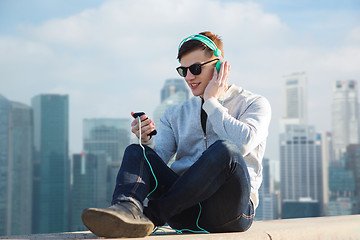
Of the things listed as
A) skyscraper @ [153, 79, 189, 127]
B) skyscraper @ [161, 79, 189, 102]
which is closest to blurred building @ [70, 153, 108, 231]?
skyscraper @ [153, 79, 189, 127]

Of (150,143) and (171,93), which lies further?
(171,93)

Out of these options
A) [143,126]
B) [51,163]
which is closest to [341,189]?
[51,163]

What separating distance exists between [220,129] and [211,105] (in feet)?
0.50

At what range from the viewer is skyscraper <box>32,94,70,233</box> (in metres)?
89.2

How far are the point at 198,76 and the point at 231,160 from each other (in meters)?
0.76

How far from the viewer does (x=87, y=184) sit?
9050 cm

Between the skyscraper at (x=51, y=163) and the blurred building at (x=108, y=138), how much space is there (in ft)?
18.7

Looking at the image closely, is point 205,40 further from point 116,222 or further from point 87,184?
point 87,184

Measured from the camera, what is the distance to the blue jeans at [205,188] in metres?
2.10

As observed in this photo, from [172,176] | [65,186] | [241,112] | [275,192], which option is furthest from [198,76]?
[275,192]

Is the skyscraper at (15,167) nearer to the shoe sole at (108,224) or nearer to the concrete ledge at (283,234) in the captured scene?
the concrete ledge at (283,234)

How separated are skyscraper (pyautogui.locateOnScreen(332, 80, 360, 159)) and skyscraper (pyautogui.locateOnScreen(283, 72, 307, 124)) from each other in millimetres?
9052

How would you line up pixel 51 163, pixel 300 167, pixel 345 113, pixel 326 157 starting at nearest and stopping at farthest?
pixel 51 163 < pixel 300 167 < pixel 326 157 < pixel 345 113

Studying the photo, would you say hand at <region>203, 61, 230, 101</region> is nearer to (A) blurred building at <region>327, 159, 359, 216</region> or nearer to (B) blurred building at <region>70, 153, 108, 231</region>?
(B) blurred building at <region>70, 153, 108, 231</region>
